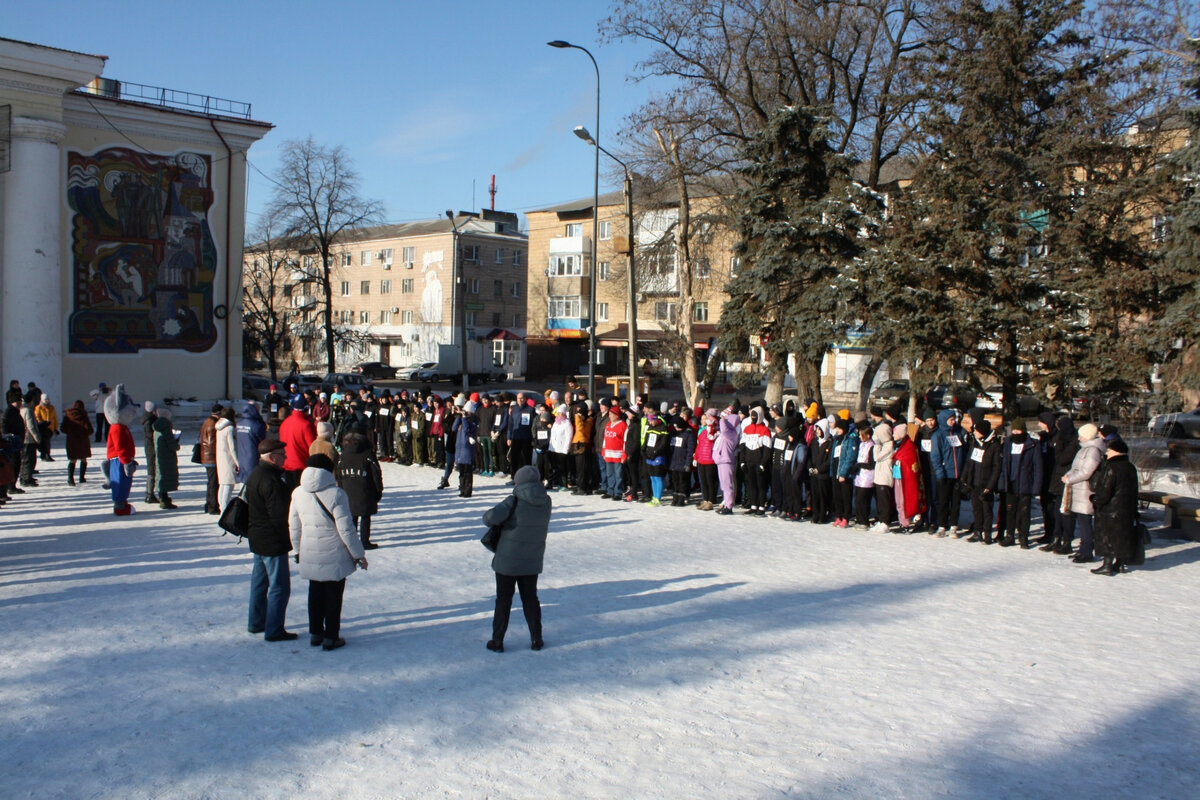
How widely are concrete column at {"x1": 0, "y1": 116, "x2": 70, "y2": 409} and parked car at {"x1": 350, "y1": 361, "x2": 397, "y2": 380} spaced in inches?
1500

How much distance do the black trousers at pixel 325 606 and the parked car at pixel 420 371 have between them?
57313mm

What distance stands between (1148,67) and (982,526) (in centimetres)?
1486

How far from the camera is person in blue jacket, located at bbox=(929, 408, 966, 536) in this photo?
12906mm

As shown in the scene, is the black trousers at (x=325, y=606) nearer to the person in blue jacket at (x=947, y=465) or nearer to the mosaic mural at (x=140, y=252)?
the person in blue jacket at (x=947, y=465)

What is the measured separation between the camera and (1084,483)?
11117 mm

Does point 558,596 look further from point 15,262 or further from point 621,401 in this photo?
point 15,262

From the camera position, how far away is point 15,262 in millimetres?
27984

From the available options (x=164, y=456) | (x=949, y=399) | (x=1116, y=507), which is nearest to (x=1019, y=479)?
(x=1116, y=507)

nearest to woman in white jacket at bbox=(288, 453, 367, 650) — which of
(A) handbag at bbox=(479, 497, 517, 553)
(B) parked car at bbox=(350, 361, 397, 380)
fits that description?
(A) handbag at bbox=(479, 497, 517, 553)

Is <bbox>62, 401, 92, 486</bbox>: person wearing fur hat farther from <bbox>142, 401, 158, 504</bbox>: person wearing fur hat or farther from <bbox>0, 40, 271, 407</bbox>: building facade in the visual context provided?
<bbox>0, 40, 271, 407</bbox>: building facade

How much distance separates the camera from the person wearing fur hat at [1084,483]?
1102 centimetres

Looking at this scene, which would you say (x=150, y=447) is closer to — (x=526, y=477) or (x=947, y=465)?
(x=526, y=477)

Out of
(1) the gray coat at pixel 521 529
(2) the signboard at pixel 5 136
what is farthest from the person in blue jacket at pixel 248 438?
(2) the signboard at pixel 5 136

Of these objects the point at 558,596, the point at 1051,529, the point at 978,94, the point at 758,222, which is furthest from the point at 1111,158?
the point at 558,596
